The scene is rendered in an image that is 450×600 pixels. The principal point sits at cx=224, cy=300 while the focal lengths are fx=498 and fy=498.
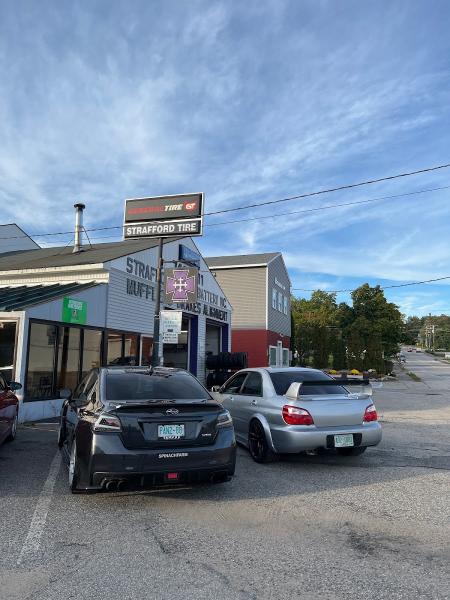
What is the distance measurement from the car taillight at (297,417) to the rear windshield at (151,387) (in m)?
1.52

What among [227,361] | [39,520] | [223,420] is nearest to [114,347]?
[227,361]

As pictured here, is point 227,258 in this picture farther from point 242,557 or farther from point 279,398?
point 242,557

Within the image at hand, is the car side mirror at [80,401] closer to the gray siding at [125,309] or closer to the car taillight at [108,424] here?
the car taillight at [108,424]

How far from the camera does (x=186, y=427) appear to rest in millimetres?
5316

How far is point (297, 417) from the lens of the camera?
6.98 metres

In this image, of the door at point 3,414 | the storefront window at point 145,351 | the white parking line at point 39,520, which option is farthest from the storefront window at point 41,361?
the white parking line at point 39,520

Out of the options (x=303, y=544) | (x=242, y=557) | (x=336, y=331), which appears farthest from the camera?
(x=336, y=331)

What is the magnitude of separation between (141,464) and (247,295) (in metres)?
28.4

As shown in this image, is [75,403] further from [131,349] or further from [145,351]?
[145,351]

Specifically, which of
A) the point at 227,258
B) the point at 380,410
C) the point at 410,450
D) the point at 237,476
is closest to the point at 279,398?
the point at 237,476

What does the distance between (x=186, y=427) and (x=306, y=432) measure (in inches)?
89.6

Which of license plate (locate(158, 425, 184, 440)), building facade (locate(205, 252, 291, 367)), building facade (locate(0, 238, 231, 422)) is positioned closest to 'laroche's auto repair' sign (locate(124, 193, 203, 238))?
building facade (locate(0, 238, 231, 422))

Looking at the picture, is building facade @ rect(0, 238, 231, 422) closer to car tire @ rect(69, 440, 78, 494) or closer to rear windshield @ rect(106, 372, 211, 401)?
car tire @ rect(69, 440, 78, 494)

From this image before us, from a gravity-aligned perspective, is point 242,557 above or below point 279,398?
below
